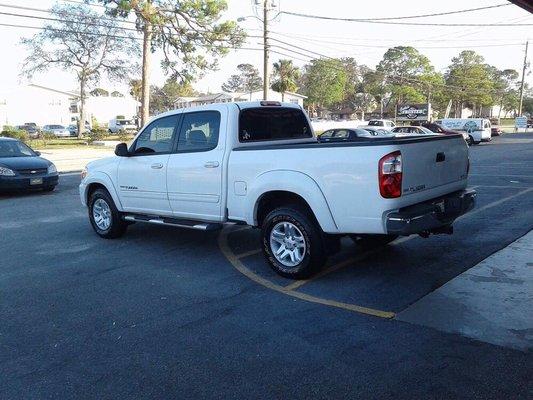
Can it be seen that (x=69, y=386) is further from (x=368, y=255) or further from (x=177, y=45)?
(x=177, y=45)

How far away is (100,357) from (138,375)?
1.55 feet

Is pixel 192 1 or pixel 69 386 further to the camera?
pixel 192 1

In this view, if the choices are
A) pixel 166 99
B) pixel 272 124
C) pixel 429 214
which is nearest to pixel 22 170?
pixel 272 124

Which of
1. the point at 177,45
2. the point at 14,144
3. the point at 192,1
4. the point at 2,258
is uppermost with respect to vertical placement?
the point at 192,1

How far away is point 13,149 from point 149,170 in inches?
337

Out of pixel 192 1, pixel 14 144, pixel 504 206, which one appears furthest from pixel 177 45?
pixel 504 206

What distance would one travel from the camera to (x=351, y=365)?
3582mm

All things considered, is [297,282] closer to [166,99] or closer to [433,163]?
[433,163]

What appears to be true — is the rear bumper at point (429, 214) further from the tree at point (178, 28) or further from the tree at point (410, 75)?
the tree at point (410, 75)

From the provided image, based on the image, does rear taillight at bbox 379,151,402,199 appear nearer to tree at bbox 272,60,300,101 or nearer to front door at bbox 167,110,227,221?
front door at bbox 167,110,227,221

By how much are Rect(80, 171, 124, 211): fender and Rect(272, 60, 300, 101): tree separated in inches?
2106

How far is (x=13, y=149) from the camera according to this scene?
531 inches

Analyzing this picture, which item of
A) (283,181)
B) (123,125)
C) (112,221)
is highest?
(123,125)

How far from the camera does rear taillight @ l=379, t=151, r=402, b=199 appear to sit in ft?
15.0
